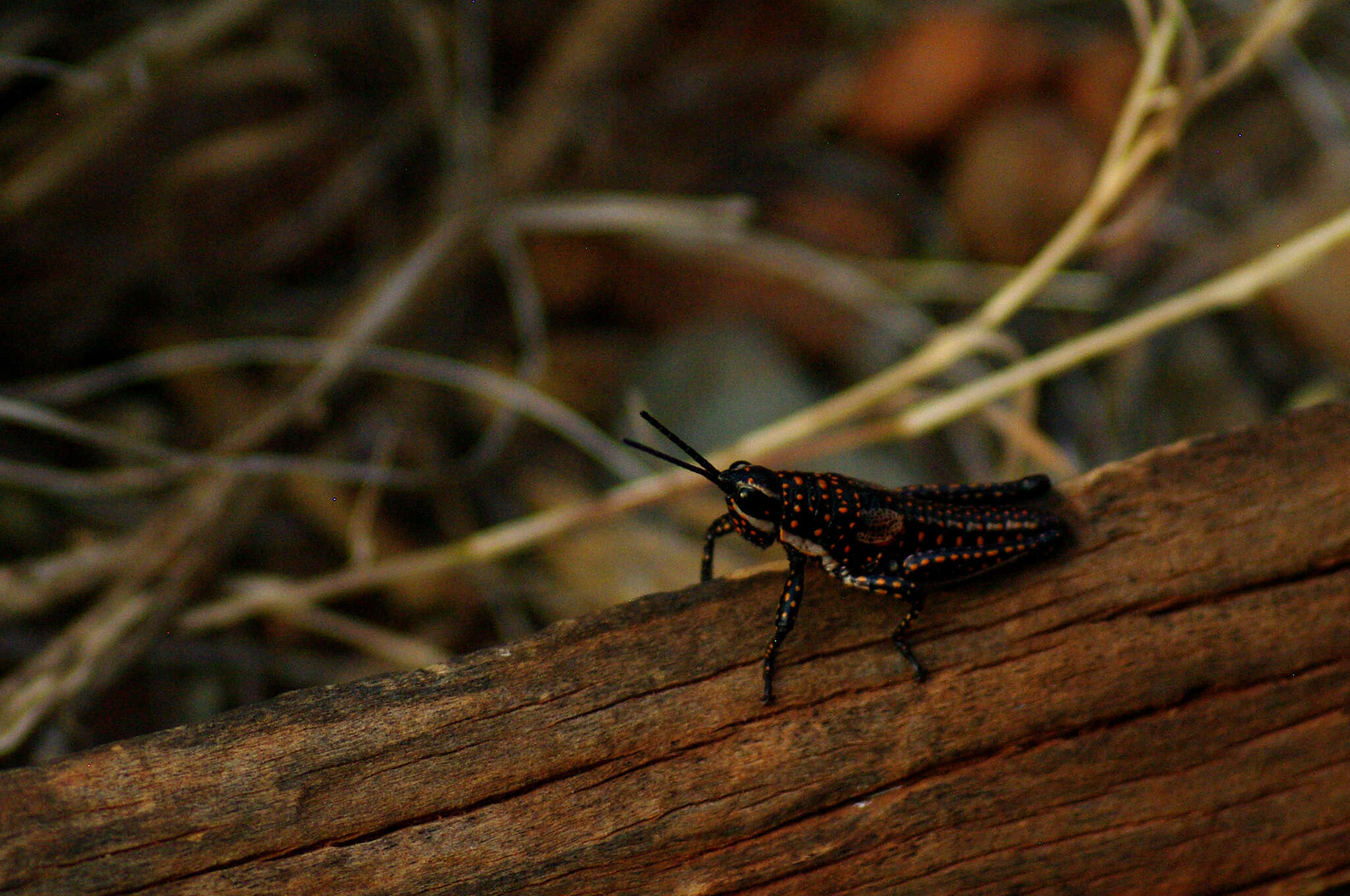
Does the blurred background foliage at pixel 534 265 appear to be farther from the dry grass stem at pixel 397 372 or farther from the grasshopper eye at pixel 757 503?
the grasshopper eye at pixel 757 503

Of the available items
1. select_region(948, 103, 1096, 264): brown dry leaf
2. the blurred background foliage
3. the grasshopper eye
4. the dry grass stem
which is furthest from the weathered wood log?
select_region(948, 103, 1096, 264): brown dry leaf

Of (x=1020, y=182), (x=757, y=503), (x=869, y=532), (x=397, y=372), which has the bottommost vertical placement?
(x=869, y=532)

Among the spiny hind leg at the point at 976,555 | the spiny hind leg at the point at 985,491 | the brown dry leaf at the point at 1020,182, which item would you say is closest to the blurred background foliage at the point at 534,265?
the brown dry leaf at the point at 1020,182

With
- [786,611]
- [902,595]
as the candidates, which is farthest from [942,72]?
[786,611]

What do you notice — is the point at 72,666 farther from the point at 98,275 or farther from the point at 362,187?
the point at 362,187

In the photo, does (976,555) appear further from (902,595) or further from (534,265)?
(534,265)

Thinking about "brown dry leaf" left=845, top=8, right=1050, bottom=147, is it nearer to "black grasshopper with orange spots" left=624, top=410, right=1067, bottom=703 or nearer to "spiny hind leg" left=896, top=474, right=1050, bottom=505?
"spiny hind leg" left=896, top=474, right=1050, bottom=505

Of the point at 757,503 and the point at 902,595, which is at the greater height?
the point at 757,503
